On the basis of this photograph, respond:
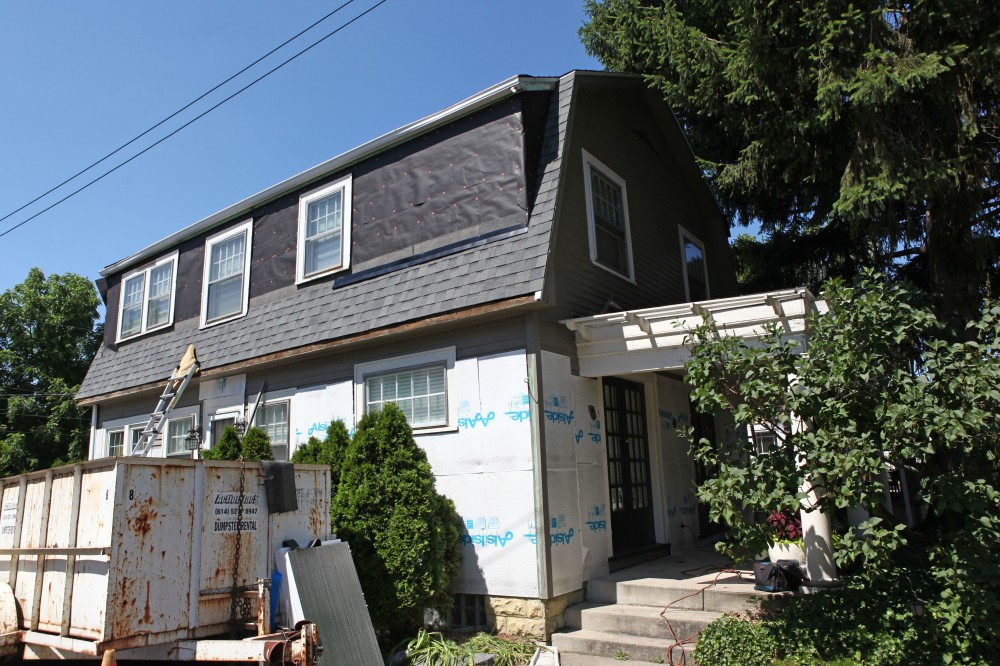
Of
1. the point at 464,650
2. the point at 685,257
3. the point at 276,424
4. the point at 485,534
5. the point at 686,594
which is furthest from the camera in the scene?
the point at 685,257

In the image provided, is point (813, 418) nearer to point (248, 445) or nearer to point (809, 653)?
point (809, 653)

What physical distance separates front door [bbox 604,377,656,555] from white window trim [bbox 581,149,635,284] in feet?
4.98

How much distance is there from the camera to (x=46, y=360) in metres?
26.1

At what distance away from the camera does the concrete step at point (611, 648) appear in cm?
625

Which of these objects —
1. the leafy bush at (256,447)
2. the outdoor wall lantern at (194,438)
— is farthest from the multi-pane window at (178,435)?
the leafy bush at (256,447)

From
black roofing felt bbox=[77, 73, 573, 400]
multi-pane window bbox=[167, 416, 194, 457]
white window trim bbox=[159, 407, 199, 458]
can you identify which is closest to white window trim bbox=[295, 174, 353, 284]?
black roofing felt bbox=[77, 73, 573, 400]

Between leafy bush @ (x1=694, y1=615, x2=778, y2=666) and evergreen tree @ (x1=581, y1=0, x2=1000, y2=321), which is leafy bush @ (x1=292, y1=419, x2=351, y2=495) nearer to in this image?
leafy bush @ (x1=694, y1=615, x2=778, y2=666)

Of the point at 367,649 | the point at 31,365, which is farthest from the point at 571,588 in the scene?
the point at 31,365

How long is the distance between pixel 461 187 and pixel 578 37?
26.1 ft

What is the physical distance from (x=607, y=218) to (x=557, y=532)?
449cm

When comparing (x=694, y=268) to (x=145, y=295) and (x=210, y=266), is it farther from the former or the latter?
(x=145, y=295)

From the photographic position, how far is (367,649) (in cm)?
582

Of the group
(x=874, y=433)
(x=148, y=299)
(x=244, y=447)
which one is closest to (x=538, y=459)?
(x=874, y=433)

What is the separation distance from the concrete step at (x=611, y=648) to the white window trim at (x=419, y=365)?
255cm
